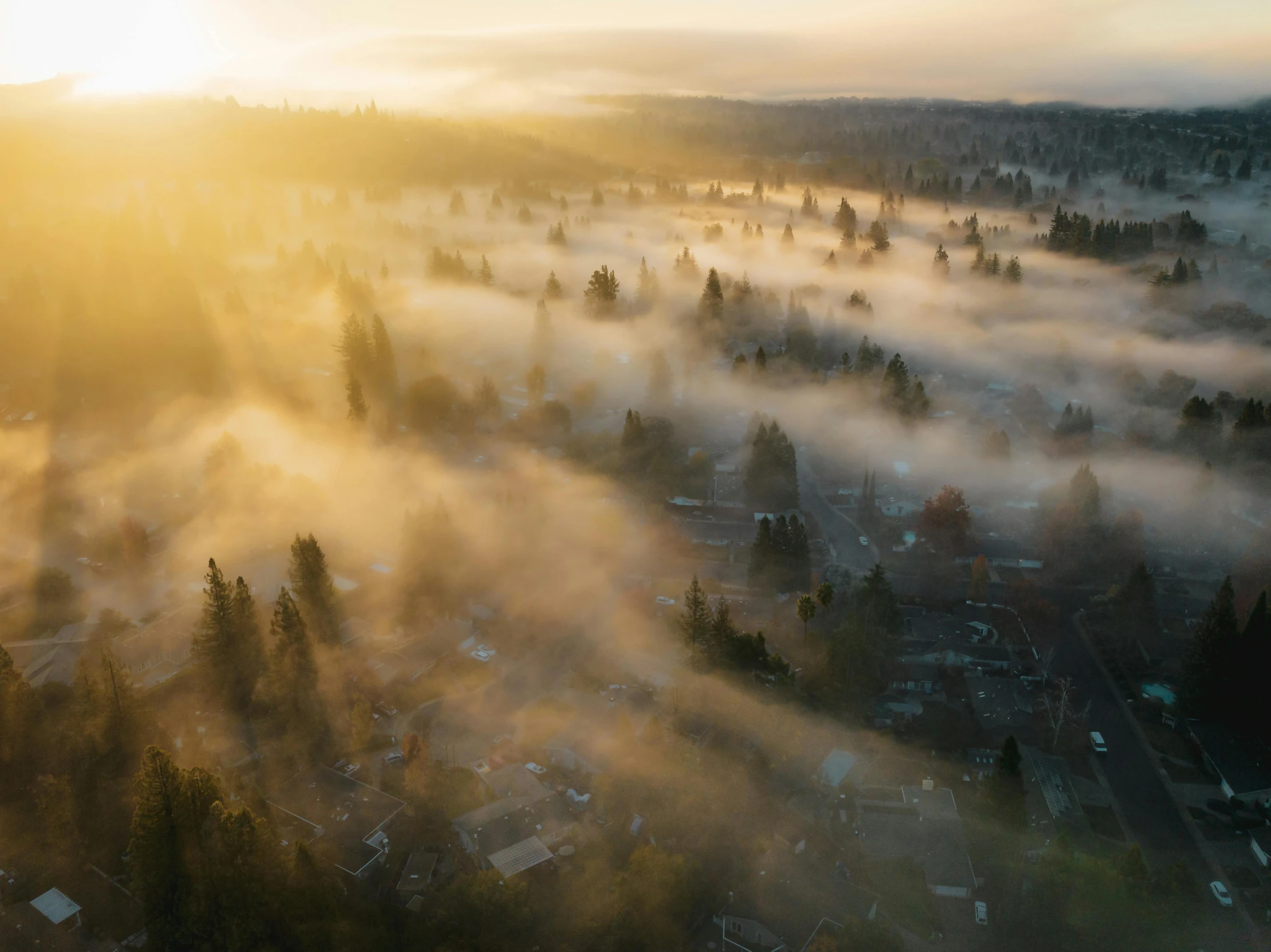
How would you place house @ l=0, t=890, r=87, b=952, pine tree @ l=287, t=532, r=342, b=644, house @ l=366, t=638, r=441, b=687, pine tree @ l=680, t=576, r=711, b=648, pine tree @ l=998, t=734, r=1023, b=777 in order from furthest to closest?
house @ l=366, t=638, r=441, b=687 → pine tree @ l=287, t=532, r=342, b=644 → pine tree @ l=680, t=576, r=711, b=648 → pine tree @ l=998, t=734, r=1023, b=777 → house @ l=0, t=890, r=87, b=952

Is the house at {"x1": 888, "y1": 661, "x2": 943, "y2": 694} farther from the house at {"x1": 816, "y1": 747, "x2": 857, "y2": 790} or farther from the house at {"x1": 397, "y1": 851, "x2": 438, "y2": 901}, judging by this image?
the house at {"x1": 397, "y1": 851, "x2": 438, "y2": 901}

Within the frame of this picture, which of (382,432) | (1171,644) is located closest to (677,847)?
(1171,644)

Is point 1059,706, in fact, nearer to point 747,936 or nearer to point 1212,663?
point 1212,663

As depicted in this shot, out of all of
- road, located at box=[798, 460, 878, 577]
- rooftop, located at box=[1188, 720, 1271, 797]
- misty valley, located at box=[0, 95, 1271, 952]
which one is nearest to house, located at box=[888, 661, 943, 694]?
misty valley, located at box=[0, 95, 1271, 952]

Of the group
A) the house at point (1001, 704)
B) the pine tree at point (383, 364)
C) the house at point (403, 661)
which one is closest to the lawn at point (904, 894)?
the house at point (1001, 704)

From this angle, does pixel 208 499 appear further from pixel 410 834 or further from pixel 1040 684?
pixel 1040 684

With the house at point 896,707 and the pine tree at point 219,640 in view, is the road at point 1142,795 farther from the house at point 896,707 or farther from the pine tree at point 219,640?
the pine tree at point 219,640
